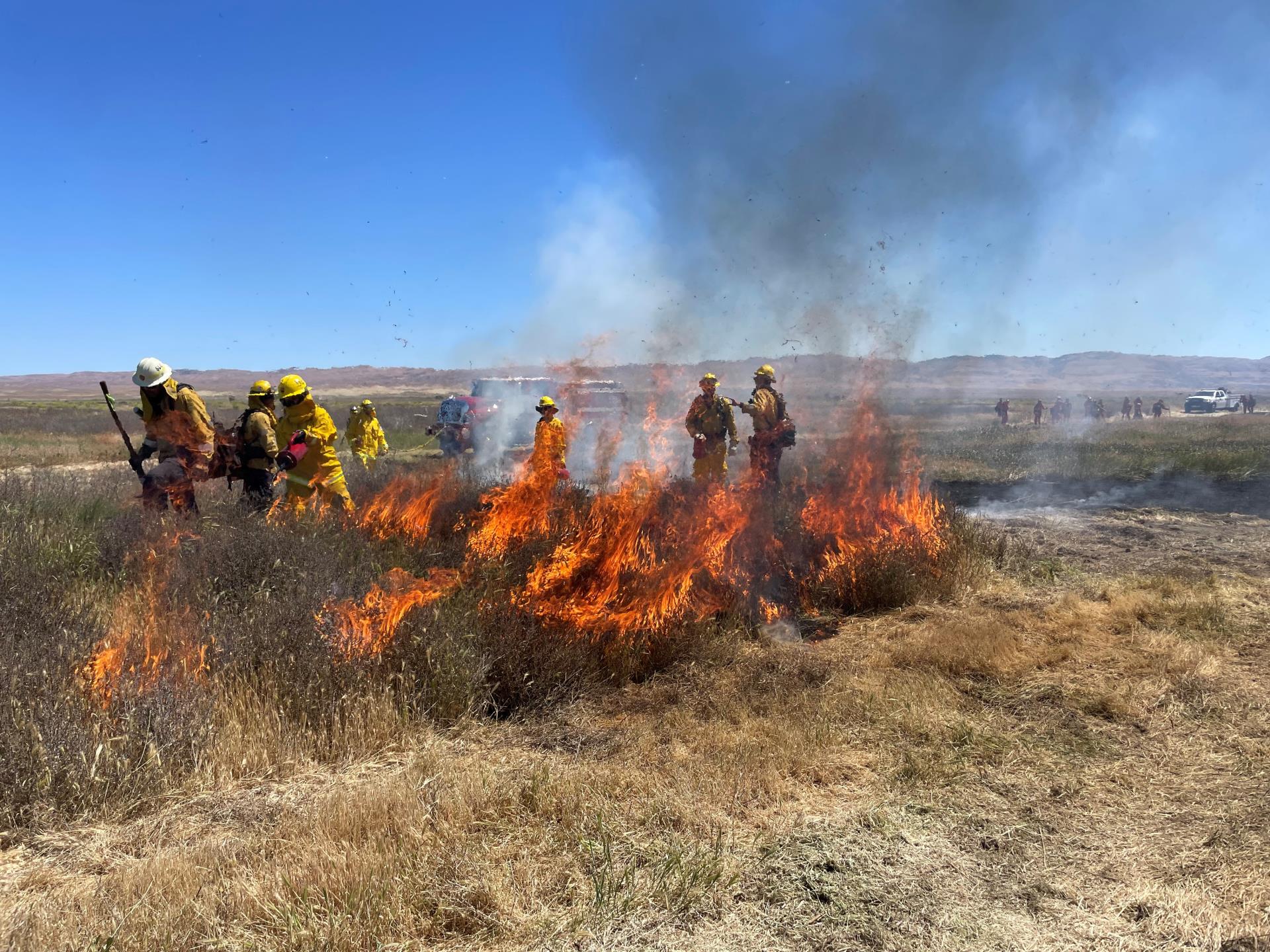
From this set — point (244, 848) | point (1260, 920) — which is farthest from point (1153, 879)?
point (244, 848)

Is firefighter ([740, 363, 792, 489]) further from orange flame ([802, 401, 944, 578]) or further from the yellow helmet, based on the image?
the yellow helmet

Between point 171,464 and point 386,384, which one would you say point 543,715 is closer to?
point 171,464

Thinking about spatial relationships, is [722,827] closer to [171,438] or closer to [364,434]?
[171,438]

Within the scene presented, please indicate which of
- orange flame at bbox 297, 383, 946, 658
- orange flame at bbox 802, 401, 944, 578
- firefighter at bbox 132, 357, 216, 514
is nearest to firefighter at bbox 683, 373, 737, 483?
orange flame at bbox 297, 383, 946, 658

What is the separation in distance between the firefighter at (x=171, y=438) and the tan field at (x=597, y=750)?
0.52 metres

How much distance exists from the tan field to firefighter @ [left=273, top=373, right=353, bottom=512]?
81 cm

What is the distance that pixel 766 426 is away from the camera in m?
9.27

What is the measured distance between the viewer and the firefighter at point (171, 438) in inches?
252

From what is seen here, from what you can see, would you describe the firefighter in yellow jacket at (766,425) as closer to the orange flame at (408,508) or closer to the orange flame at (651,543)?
the orange flame at (651,543)

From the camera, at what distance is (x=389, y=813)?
302 cm

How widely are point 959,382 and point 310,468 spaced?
126m

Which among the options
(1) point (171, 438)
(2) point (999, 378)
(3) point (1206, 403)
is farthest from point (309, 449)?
(2) point (999, 378)

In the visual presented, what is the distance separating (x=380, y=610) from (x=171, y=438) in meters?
3.28

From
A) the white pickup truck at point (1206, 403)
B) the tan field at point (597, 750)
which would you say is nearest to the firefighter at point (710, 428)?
the tan field at point (597, 750)
